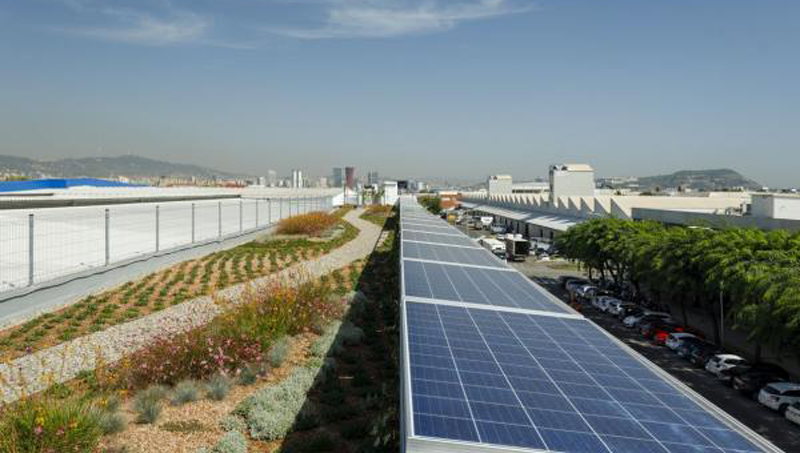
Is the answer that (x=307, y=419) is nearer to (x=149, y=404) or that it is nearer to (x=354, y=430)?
(x=354, y=430)

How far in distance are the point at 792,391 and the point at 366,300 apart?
13168 mm

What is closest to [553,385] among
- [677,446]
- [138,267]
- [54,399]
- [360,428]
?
[677,446]

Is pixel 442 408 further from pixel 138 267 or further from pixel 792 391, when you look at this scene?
pixel 138 267

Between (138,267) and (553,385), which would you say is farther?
(138,267)

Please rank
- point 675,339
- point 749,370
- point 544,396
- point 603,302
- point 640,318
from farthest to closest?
point 603,302, point 640,318, point 675,339, point 749,370, point 544,396

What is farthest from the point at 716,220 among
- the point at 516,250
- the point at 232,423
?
the point at 232,423

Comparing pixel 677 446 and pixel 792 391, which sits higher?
pixel 677 446

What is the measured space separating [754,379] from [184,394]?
17129mm

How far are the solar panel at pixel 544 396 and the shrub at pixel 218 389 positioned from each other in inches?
148

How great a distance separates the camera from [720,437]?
592 cm

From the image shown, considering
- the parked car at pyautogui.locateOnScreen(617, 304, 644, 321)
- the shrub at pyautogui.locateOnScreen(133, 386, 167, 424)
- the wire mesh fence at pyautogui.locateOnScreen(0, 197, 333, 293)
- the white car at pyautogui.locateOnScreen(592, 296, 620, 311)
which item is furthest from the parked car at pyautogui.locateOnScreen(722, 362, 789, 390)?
the wire mesh fence at pyautogui.locateOnScreen(0, 197, 333, 293)

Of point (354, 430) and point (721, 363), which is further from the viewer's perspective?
point (721, 363)

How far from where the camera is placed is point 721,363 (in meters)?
19.6

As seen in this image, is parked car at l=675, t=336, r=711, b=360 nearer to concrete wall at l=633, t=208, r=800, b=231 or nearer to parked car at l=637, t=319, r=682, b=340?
parked car at l=637, t=319, r=682, b=340
